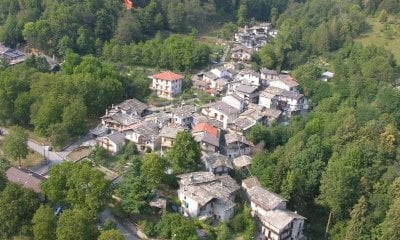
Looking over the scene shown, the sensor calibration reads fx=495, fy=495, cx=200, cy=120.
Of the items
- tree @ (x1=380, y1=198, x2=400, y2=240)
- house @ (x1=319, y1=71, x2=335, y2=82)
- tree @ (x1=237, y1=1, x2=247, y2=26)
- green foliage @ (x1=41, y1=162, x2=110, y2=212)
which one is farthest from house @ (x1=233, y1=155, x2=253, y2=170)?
tree @ (x1=237, y1=1, x2=247, y2=26)

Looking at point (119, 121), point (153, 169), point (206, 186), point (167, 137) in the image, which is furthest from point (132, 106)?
point (206, 186)

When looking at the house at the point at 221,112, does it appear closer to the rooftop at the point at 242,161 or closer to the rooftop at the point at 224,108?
the rooftop at the point at 224,108

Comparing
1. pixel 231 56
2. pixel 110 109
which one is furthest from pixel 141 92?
pixel 231 56

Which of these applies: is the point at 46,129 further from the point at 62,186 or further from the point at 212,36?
the point at 212,36

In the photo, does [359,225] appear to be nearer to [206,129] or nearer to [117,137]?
[206,129]

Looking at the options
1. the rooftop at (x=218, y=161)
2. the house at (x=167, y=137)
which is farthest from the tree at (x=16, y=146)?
the rooftop at (x=218, y=161)
